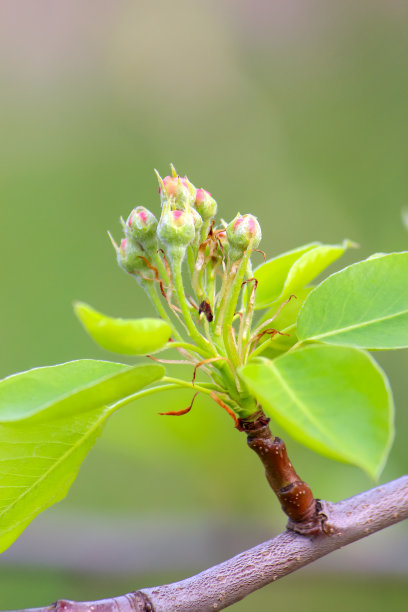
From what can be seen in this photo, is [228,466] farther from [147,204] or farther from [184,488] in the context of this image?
[147,204]

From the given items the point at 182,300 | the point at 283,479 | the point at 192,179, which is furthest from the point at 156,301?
the point at 192,179

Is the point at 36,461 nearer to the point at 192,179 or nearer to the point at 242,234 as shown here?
the point at 242,234

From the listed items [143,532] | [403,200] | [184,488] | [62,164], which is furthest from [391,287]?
[62,164]

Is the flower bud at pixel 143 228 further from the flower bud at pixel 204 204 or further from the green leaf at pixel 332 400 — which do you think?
the green leaf at pixel 332 400

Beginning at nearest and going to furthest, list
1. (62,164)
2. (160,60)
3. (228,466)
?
(228,466), (62,164), (160,60)

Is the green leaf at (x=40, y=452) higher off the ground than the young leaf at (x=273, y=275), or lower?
lower

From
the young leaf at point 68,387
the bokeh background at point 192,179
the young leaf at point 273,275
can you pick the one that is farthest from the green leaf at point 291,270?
the bokeh background at point 192,179
